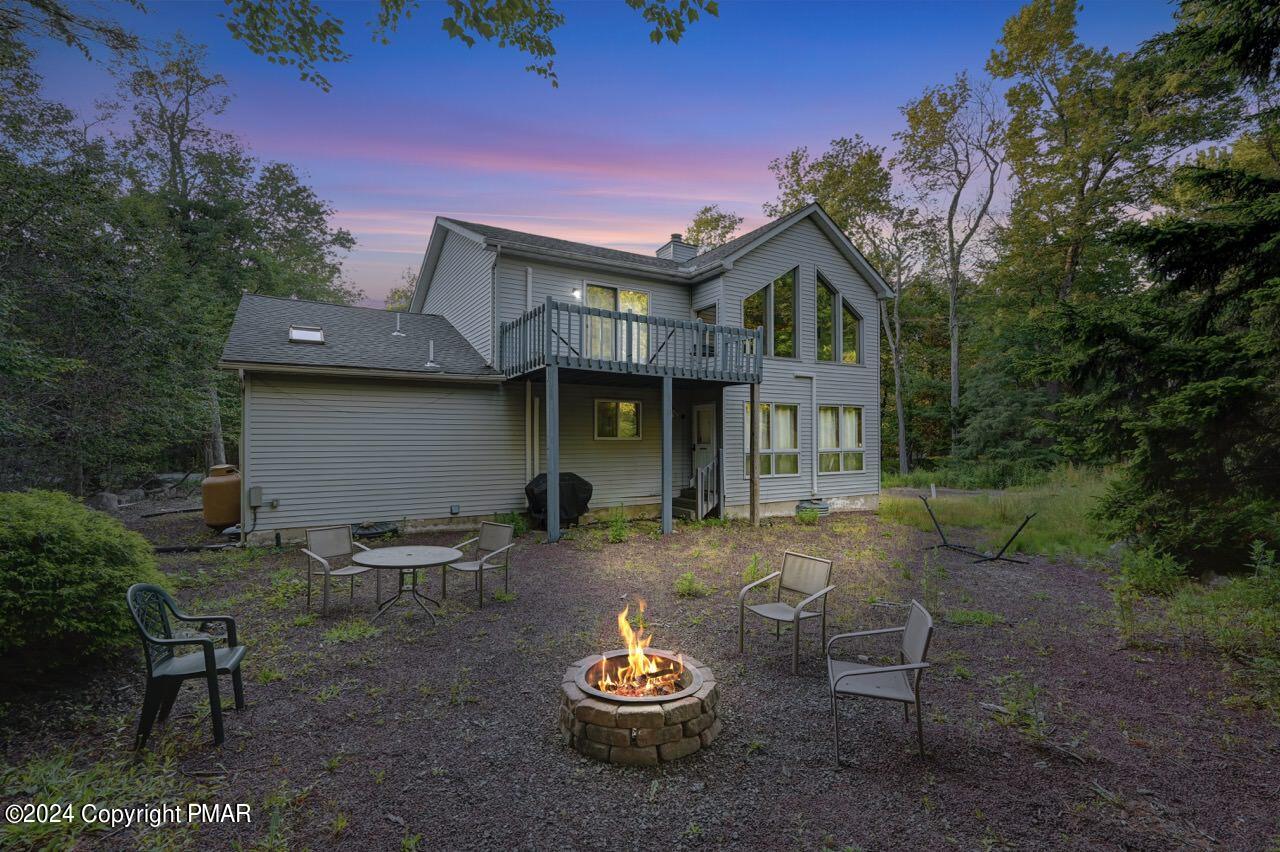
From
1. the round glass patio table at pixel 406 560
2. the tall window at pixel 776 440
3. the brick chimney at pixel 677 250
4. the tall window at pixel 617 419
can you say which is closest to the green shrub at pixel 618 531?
the tall window at pixel 617 419

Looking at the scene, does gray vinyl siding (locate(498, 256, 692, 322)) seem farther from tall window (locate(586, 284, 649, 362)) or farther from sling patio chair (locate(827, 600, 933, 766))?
sling patio chair (locate(827, 600, 933, 766))

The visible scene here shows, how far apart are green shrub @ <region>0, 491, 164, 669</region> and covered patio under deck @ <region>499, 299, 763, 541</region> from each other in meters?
6.26

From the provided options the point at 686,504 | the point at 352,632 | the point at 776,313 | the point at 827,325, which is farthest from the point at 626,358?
the point at 827,325

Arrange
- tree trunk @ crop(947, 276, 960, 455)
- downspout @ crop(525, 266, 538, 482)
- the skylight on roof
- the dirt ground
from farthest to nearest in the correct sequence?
1. tree trunk @ crop(947, 276, 960, 455)
2. downspout @ crop(525, 266, 538, 482)
3. the skylight on roof
4. the dirt ground

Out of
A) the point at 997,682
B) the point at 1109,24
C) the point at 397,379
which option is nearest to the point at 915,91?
the point at 1109,24

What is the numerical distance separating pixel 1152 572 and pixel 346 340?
14.1 metres

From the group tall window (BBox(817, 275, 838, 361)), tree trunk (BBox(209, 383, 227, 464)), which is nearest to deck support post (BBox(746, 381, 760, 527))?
tall window (BBox(817, 275, 838, 361))

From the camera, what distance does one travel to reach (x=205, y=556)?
9.02 m

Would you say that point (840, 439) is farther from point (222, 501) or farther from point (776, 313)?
point (222, 501)

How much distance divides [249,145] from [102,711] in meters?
25.4

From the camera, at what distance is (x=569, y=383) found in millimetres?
12398

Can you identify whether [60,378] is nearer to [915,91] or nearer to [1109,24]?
[915,91]

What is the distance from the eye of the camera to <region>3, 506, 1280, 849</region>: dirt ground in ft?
8.92

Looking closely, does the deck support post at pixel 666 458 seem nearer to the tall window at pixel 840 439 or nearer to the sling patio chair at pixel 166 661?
the tall window at pixel 840 439
